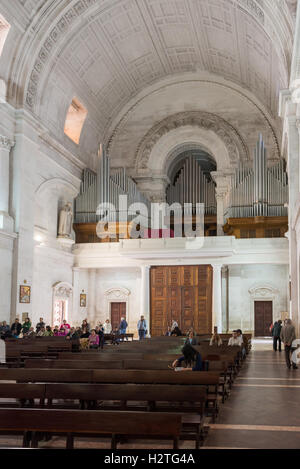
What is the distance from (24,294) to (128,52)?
14300 millimetres

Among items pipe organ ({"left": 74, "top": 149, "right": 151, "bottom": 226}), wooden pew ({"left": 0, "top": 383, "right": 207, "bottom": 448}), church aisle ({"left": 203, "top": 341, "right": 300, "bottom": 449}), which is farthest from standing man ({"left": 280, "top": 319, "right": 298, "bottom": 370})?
pipe organ ({"left": 74, "top": 149, "right": 151, "bottom": 226})

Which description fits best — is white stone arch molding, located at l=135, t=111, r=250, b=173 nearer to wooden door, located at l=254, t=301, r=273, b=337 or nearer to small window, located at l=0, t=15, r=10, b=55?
wooden door, located at l=254, t=301, r=273, b=337

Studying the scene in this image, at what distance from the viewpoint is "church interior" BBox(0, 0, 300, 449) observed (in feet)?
72.3

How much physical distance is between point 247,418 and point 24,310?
1538 centimetres

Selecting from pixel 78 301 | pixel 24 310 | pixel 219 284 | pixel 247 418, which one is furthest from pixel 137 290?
pixel 247 418

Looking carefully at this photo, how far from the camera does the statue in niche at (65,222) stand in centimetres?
2711

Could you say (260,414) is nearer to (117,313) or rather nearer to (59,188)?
(59,188)

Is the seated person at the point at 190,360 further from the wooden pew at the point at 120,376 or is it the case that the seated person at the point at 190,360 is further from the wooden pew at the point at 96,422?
the wooden pew at the point at 96,422

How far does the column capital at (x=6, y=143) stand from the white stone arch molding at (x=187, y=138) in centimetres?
1058

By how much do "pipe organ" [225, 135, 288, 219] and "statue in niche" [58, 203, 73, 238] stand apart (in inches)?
324

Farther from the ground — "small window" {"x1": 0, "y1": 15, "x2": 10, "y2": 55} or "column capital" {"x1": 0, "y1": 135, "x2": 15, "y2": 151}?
"small window" {"x1": 0, "y1": 15, "x2": 10, "y2": 55}

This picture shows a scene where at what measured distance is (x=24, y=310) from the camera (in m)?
21.9

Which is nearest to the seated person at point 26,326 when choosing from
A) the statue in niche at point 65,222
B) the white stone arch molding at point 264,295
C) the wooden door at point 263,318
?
the statue in niche at point 65,222
